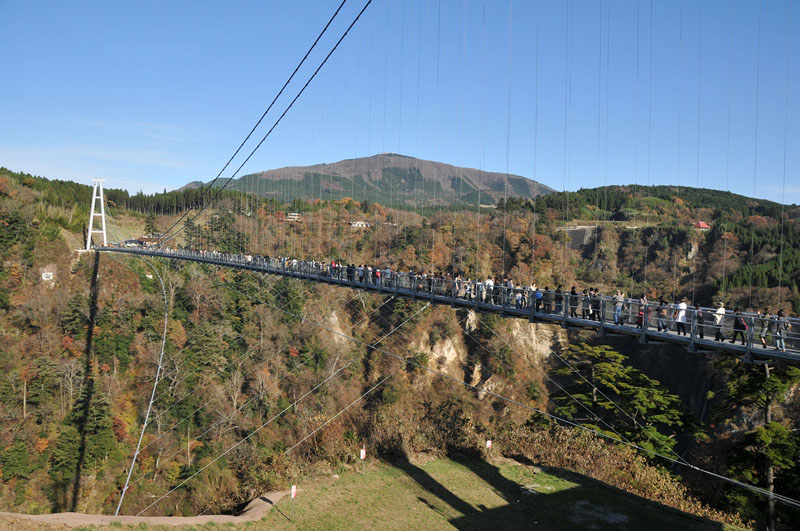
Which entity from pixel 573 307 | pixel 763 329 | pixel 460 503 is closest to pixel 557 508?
pixel 460 503

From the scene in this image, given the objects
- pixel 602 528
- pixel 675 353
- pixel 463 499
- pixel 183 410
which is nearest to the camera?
pixel 602 528

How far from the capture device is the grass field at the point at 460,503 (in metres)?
15.6

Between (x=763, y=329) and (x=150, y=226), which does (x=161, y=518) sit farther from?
(x=150, y=226)

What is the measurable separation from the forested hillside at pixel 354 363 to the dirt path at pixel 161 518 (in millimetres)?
1495

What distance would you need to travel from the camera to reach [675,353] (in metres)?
47.5

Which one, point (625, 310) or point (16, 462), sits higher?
point (625, 310)

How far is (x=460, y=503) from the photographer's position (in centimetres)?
1716

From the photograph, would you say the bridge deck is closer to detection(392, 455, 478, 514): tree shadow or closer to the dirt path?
detection(392, 455, 478, 514): tree shadow

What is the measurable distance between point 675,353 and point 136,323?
49.4m

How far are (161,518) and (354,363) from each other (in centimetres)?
3388

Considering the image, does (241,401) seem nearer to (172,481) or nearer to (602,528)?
(172,481)

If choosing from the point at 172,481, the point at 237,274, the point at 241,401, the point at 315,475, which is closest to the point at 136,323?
the point at 237,274

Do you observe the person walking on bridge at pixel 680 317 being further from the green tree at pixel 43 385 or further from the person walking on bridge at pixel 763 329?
the green tree at pixel 43 385

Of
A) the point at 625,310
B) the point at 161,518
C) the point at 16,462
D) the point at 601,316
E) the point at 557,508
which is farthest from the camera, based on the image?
the point at 16,462
